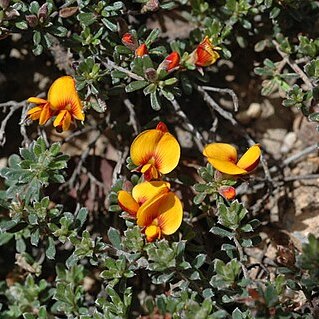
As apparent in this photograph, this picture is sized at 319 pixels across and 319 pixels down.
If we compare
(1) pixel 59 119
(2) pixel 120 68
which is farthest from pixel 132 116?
(1) pixel 59 119

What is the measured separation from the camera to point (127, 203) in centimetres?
316

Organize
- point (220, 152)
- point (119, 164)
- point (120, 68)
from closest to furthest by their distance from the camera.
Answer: point (220, 152) → point (120, 68) → point (119, 164)

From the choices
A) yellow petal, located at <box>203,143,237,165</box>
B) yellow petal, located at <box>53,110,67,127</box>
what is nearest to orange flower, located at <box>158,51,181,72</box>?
yellow petal, located at <box>203,143,237,165</box>

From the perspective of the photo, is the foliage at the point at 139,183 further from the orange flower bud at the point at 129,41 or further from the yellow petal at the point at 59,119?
the yellow petal at the point at 59,119

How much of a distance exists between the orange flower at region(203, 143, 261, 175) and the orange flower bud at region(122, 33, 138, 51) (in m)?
0.67

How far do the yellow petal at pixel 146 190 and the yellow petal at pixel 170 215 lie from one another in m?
0.06

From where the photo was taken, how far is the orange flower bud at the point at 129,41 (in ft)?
11.4

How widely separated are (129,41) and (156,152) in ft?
1.97

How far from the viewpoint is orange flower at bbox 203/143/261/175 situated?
323 cm

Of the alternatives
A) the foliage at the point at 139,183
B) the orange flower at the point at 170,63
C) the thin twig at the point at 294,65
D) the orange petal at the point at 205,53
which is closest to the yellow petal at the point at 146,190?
the foliage at the point at 139,183

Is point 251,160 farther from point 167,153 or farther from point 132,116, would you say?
point 132,116

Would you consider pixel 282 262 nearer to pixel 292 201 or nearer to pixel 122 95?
pixel 292 201

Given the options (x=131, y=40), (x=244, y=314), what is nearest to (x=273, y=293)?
(x=244, y=314)

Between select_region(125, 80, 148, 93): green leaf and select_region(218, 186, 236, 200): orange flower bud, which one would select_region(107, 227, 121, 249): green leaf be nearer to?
select_region(218, 186, 236, 200): orange flower bud
